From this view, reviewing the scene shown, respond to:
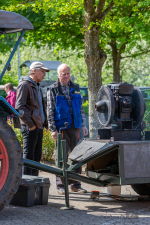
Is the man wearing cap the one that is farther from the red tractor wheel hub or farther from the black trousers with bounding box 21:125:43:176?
the red tractor wheel hub

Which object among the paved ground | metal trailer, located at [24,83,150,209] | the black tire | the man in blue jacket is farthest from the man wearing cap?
the black tire

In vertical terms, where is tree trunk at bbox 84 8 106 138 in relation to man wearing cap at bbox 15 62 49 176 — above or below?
above

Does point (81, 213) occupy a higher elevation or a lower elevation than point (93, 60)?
lower

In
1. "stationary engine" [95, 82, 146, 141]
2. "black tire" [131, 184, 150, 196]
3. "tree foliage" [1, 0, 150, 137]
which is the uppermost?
"tree foliage" [1, 0, 150, 137]

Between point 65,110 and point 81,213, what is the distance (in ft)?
5.95

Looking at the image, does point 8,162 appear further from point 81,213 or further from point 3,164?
point 81,213

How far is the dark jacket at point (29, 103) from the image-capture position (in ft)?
18.2

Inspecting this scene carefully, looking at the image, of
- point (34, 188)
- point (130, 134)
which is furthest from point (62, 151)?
point (130, 134)

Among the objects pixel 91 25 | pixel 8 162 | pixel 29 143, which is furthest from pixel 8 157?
pixel 91 25

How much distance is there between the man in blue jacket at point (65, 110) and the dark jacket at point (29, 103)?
306 millimetres

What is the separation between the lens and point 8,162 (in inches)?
167

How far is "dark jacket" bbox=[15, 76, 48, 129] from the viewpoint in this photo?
5.55m

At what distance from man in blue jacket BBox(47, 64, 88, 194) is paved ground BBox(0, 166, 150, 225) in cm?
73

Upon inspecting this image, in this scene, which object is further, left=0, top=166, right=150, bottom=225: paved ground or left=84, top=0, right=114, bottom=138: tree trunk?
left=84, top=0, right=114, bottom=138: tree trunk
